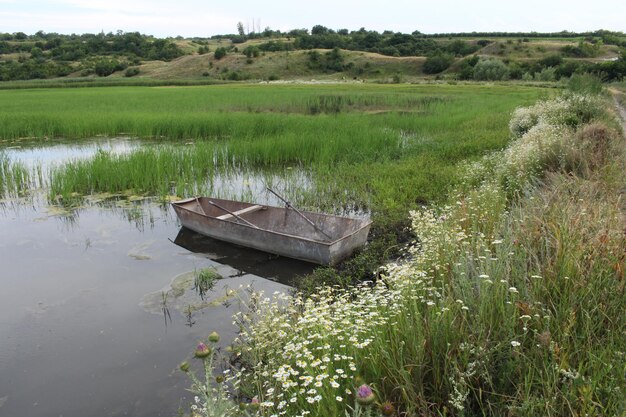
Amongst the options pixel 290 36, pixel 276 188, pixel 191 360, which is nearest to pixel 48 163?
pixel 276 188

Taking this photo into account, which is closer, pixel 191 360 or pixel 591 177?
pixel 191 360

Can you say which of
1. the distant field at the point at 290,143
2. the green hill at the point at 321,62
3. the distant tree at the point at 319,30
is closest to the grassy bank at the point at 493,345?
the distant field at the point at 290,143

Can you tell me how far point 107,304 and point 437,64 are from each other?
69.8m

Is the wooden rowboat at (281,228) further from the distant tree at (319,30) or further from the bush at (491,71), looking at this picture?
the distant tree at (319,30)

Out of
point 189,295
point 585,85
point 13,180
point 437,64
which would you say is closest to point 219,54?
point 437,64

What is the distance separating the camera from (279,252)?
803 centimetres

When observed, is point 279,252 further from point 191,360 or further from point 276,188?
point 276,188

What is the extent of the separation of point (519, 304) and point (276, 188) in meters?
8.93

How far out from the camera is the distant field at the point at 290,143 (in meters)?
11.5

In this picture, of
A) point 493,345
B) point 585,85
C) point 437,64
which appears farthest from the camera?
point 437,64

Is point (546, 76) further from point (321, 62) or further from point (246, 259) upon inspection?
point (246, 259)

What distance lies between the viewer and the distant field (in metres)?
11.5

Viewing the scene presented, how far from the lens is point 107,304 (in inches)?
266

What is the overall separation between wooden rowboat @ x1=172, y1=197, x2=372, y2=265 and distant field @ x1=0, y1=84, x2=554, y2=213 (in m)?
1.54
